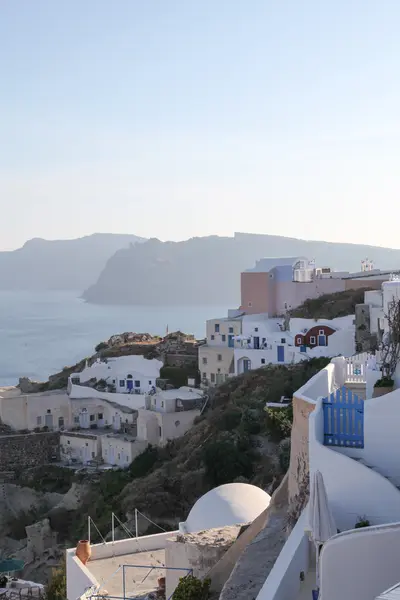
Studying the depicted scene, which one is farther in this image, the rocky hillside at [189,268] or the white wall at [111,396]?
the rocky hillside at [189,268]

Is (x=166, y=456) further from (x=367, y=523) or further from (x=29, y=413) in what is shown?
(x=367, y=523)

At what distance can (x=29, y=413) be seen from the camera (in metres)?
28.3

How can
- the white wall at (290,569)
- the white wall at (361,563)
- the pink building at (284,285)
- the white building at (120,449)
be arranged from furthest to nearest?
the pink building at (284,285)
the white building at (120,449)
the white wall at (290,569)
the white wall at (361,563)

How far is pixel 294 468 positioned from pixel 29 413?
21.5 meters

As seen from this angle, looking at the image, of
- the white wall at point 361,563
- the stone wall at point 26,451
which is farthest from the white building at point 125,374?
the white wall at point 361,563

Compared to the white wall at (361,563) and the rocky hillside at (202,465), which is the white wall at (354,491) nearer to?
the white wall at (361,563)

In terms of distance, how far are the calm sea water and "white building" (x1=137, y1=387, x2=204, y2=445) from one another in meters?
37.7

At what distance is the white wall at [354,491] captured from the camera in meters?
6.35

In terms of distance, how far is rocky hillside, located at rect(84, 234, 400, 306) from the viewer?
513ft

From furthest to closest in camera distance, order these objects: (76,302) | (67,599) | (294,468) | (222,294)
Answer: (76,302)
(222,294)
(67,599)
(294,468)

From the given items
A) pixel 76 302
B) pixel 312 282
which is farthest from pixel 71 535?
pixel 76 302

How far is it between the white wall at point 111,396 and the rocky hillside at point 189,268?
11020 cm

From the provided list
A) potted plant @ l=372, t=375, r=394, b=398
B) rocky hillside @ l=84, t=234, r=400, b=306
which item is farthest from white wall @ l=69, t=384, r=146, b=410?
rocky hillside @ l=84, t=234, r=400, b=306

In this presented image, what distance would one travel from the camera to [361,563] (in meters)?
5.15
